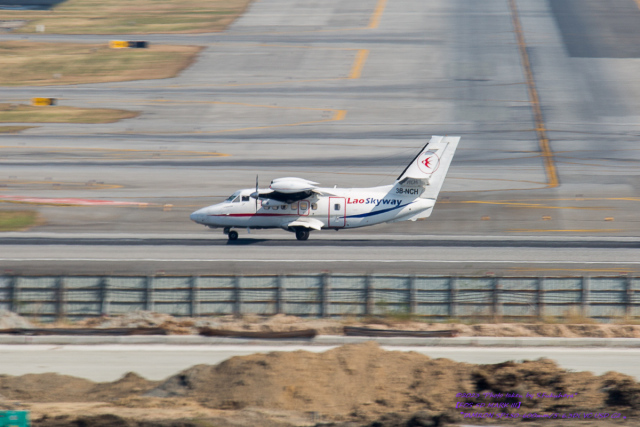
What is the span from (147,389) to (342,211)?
19.8 metres

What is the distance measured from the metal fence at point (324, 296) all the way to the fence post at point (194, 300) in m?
0.03

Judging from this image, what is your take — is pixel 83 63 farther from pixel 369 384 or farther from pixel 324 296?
pixel 369 384

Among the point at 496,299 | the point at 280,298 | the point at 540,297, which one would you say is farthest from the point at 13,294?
the point at 540,297

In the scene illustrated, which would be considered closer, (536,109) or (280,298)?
(280,298)

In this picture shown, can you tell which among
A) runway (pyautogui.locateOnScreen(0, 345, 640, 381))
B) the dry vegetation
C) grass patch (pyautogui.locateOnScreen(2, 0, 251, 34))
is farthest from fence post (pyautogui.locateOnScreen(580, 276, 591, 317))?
grass patch (pyautogui.locateOnScreen(2, 0, 251, 34))

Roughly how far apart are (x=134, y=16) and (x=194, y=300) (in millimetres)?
77637

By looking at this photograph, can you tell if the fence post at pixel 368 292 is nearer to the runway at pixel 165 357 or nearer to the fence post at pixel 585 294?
the runway at pixel 165 357

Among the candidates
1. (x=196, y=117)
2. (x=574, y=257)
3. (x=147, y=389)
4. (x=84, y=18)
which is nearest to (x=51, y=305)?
(x=147, y=389)

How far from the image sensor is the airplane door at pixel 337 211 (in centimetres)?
3588

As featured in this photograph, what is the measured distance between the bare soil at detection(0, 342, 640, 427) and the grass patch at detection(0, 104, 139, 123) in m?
46.9

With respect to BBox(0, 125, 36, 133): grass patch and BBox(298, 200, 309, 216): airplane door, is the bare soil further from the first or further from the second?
BBox(0, 125, 36, 133): grass patch

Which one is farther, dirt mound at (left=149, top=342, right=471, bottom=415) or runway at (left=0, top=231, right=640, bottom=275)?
runway at (left=0, top=231, right=640, bottom=275)

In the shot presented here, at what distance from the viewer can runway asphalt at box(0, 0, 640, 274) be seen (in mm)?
36406

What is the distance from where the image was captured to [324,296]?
77.5ft
